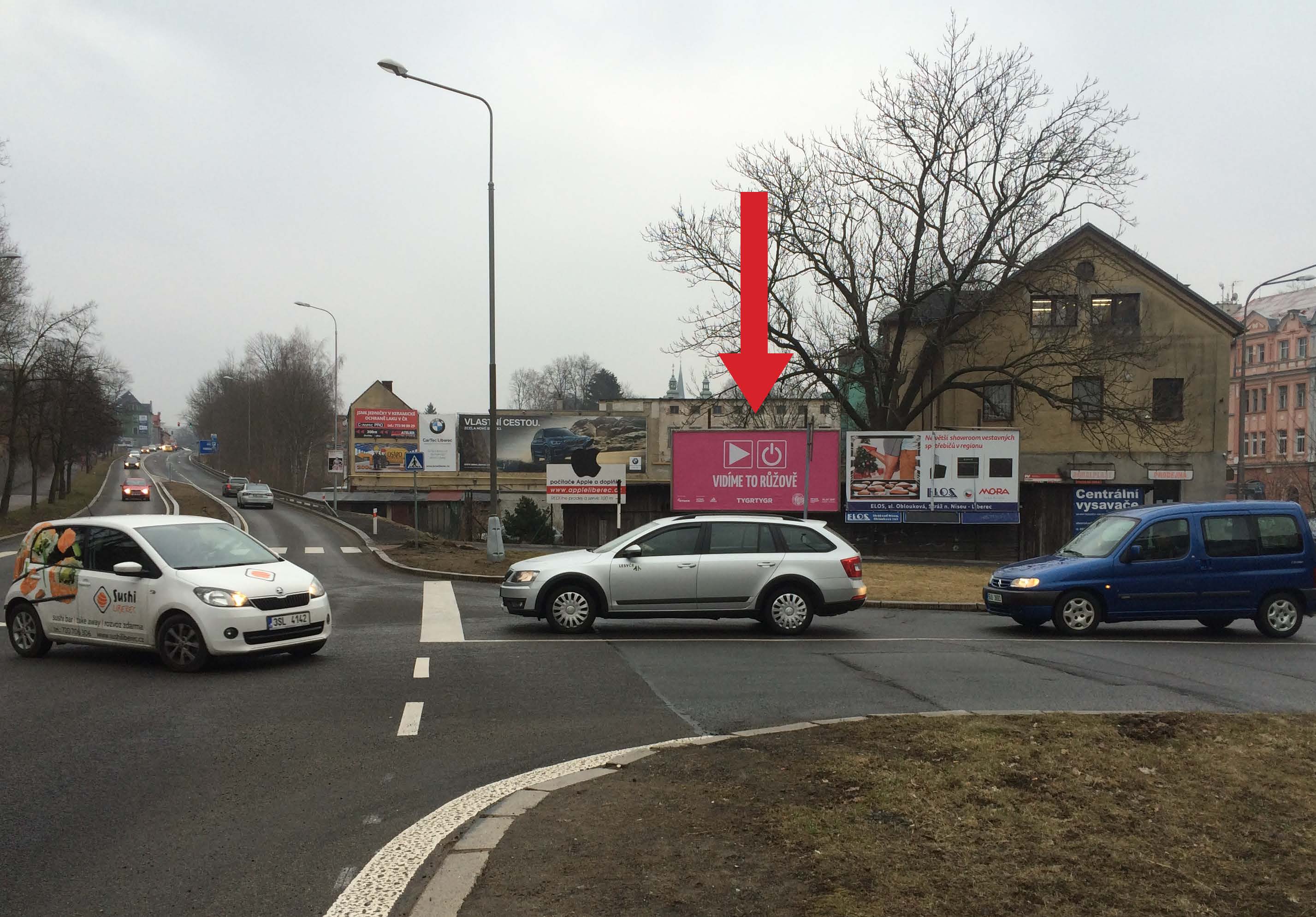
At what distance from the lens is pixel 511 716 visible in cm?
817

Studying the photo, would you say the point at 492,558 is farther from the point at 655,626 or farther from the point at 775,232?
the point at 775,232

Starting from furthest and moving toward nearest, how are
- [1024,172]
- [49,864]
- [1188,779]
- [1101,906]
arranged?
[1024,172], [1188,779], [49,864], [1101,906]

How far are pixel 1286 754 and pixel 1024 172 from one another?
30.4m

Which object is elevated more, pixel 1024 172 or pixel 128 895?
pixel 1024 172

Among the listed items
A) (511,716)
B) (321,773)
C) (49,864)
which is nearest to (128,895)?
(49,864)

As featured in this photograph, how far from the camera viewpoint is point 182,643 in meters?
9.97

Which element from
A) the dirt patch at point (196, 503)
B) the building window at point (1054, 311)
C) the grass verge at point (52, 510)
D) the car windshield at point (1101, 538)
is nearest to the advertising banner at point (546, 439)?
the dirt patch at point (196, 503)

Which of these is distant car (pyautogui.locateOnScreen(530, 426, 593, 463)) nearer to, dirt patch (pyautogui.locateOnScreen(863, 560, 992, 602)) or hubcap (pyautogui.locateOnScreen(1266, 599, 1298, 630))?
dirt patch (pyautogui.locateOnScreen(863, 560, 992, 602))

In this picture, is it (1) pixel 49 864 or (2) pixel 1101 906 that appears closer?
(2) pixel 1101 906

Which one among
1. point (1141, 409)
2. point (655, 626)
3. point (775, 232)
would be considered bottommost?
point (655, 626)

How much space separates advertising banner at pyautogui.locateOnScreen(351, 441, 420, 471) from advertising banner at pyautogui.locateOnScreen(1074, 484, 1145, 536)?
51.6 meters

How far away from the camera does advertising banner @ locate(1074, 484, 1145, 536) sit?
2859 cm

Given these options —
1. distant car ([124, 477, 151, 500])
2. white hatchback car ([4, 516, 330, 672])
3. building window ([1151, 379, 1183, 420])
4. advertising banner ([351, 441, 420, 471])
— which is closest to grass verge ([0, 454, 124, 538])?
distant car ([124, 477, 151, 500])

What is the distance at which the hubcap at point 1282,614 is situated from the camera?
1387 centimetres
